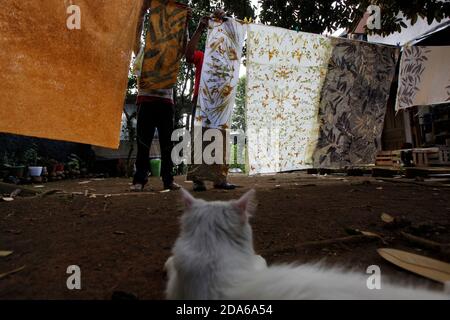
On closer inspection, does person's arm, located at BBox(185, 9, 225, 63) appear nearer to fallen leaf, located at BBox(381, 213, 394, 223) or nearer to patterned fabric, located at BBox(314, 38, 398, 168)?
patterned fabric, located at BBox(314, 38, 398, 168)

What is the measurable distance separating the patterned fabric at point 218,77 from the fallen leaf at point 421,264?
122 inches

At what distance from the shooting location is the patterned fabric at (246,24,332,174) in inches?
204

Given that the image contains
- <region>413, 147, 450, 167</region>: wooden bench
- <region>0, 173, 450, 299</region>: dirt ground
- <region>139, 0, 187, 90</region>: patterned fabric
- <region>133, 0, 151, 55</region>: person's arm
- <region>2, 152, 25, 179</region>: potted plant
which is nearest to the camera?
<region>0, 173, 450, 299</region>: dirt ground

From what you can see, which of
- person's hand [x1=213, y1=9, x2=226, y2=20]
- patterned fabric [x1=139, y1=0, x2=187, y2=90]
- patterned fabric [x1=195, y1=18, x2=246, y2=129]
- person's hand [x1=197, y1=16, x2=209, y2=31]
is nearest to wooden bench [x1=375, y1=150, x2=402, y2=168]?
patterned fabric [x1=195, y1=18, x2=246, y2=129]

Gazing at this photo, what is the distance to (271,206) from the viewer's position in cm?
316

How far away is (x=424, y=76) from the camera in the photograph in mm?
5793

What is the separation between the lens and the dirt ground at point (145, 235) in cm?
145

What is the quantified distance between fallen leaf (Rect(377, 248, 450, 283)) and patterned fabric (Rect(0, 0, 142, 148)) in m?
2.94

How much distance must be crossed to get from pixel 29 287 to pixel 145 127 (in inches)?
118

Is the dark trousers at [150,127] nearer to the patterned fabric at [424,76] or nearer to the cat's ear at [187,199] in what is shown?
the cat's ear at [187,199]

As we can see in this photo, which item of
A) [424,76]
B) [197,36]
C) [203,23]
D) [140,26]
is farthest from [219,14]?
[424,76]

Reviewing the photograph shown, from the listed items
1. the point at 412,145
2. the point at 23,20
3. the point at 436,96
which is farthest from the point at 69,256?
the point at 412,145

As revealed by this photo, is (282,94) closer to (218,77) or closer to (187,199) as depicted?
(218,77)

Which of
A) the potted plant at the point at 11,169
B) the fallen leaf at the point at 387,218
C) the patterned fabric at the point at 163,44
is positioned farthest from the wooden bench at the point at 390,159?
the potted plant at the point at 11,169
